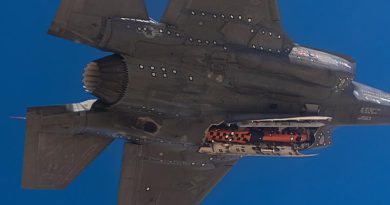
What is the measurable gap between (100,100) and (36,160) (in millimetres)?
1089

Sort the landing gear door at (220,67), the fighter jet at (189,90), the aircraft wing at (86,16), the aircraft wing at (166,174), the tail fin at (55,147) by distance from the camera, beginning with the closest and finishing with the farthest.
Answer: the aircraft wing at (86,16) → the fighter jet at (189,90) → the tail fin at (55,147) → the landing gear door at (220,67) → the aircraft wing at (166,174)

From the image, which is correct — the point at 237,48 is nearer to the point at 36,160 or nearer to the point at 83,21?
the point at 83,21

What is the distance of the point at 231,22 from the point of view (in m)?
7.34

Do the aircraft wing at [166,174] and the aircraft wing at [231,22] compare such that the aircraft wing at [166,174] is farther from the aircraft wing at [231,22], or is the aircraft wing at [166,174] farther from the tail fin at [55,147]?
the aircraft wing at [231,22]

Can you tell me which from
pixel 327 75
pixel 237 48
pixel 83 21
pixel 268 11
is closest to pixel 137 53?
pixel 83 21

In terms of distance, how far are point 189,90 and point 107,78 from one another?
0.99m

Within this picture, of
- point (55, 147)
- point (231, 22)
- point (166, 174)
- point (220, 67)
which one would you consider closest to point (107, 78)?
point (55, 147)

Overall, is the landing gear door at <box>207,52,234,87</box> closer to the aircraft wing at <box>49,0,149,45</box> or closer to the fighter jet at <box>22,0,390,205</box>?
the fighter jet at <box>22,0,390,205</box>

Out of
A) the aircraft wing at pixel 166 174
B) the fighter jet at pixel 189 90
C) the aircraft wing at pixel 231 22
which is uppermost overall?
the aircraft wing at pixel 231 22

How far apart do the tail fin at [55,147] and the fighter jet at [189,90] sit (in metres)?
0.01

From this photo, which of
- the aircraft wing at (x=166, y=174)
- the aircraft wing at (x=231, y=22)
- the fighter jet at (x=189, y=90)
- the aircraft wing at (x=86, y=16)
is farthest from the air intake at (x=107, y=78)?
the aircraft wing at (x=166, y=174)

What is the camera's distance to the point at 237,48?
738cm

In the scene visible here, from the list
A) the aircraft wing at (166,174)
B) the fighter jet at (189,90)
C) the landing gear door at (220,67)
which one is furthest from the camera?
the aircraft wing at (166,174)

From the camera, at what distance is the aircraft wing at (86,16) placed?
261 inches
